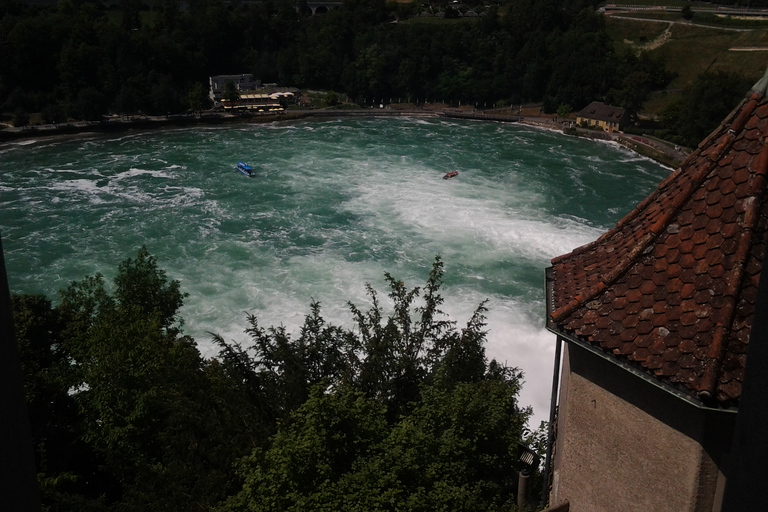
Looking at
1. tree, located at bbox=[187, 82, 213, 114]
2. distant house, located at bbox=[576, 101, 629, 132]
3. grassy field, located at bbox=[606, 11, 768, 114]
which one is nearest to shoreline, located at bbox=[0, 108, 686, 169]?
tree, located at bbox=[187, 82, 213, 114]

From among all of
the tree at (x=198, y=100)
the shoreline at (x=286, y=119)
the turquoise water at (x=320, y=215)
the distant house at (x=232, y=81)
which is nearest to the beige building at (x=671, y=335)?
the turquoise water at (x=320, y=215)

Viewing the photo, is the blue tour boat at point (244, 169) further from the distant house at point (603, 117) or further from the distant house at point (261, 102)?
the distant house at point (603, 117)

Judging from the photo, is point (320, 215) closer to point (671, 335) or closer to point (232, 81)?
point (671, 335)

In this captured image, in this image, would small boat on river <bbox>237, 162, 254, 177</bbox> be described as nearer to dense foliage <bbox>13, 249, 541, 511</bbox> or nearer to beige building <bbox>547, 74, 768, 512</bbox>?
dense foliage <bbox>13, 249, 541, 511</bbox>

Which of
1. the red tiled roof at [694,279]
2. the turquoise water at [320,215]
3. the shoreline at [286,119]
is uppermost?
the red tiled roof at [694,279]

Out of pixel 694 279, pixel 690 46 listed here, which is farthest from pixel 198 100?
pixel 694 279

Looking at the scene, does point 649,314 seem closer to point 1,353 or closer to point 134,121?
point 1,353

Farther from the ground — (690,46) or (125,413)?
(690,46)
